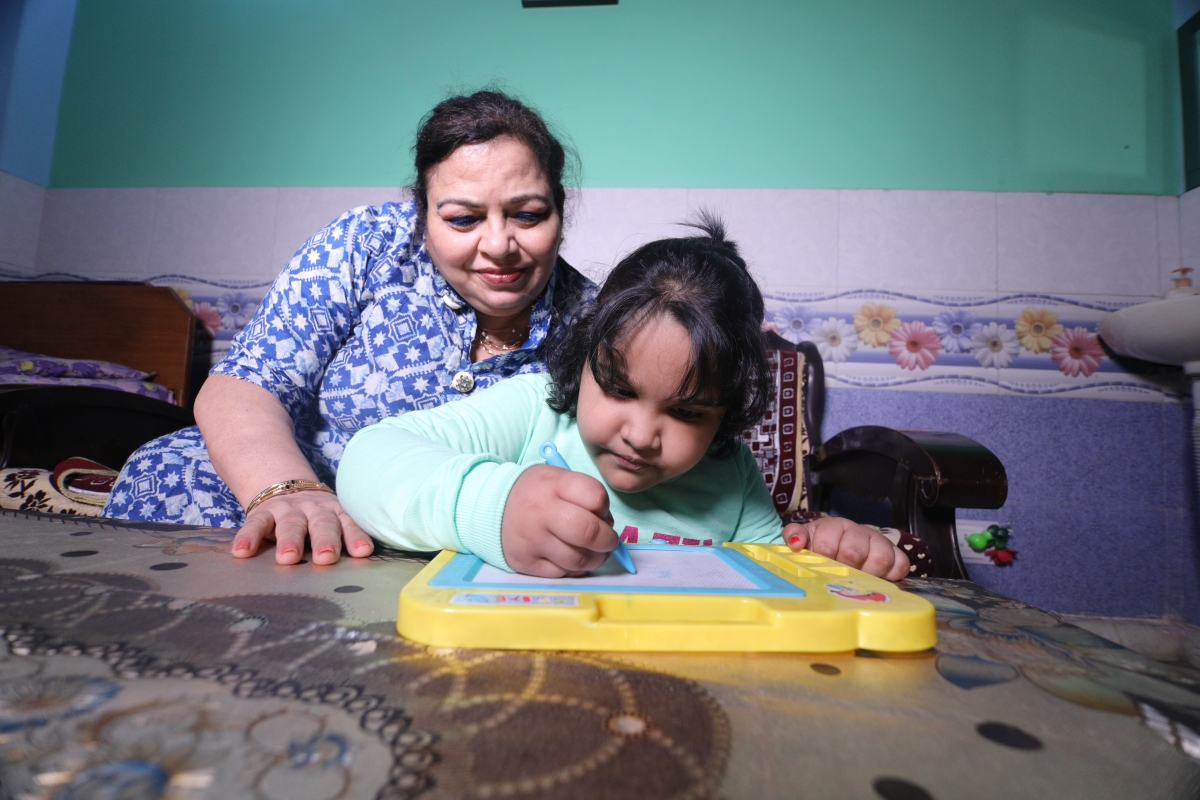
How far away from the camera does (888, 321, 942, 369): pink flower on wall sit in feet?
6.18

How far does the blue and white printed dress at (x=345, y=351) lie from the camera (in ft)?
3.00

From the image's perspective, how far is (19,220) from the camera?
2.08m

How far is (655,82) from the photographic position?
1971 mm

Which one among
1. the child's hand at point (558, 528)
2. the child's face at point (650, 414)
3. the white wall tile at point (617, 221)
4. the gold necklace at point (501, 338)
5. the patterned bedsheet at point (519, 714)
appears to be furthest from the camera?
the white wall tile at point (617, 221)

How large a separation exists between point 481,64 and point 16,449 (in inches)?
66.7

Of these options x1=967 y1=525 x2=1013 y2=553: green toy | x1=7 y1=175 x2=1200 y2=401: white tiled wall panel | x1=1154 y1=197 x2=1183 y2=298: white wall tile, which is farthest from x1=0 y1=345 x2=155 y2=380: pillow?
x1=1154 y1=197 x2=1183 y2=298: white wall tile

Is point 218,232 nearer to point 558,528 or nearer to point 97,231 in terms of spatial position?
point 97,231

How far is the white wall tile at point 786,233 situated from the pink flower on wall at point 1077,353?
0.74m

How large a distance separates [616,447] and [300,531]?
34 cm

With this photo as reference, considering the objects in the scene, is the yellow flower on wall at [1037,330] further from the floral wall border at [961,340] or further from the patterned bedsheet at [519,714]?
the patterned bedsheet at [519,714]

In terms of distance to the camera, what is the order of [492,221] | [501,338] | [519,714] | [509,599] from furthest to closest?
1. [501,338]
2. [492,221]
3. [509,599]
4. [519,714]

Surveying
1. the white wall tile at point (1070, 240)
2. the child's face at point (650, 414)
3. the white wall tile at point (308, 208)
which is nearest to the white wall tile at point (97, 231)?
the white wall tile at point (308, 208)

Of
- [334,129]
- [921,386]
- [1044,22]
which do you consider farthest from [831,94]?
[334,129]

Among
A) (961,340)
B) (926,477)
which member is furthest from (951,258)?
(926,477)
